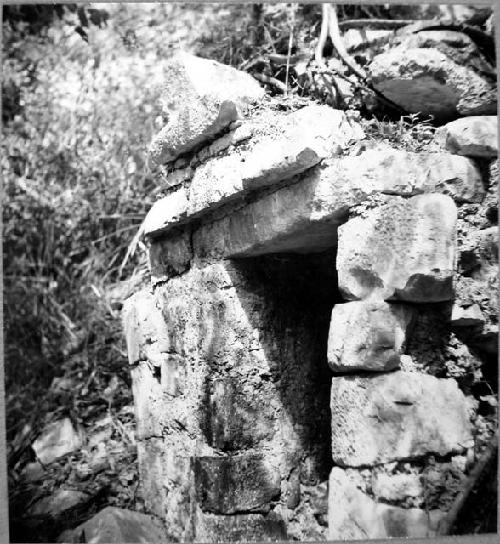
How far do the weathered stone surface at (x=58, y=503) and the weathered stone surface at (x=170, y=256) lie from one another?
1027mm

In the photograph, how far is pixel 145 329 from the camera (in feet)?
9.52

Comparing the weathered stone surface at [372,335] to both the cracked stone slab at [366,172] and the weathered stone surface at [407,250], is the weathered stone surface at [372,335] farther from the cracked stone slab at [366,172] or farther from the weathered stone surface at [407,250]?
the cracked stone slab at [366,172]

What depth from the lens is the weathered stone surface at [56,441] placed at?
2.54 meters

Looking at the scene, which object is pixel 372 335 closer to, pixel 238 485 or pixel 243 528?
pixel 238 485

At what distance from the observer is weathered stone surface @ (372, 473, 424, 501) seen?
169 centimetres

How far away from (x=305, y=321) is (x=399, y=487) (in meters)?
0.91

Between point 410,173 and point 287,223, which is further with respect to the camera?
point 287,223

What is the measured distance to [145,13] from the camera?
2412mm

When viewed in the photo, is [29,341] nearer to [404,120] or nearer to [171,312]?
[171,312]

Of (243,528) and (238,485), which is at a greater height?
(238,485)

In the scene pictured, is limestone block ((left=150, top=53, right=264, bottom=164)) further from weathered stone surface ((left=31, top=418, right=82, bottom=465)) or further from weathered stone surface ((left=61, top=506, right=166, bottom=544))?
weathered stone surface ((left=61, top=506, right=166, bottom=544))

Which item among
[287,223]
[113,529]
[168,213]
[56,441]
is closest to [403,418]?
[287,223]

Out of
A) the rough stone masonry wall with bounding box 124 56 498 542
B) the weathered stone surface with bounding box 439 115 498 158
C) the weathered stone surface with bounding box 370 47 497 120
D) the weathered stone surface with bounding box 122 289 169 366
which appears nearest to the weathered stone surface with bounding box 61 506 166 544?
the rough stone masonry wall with bounding box 124 56 498 542

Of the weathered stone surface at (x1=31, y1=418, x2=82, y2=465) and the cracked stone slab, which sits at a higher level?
the cracked stone slab
